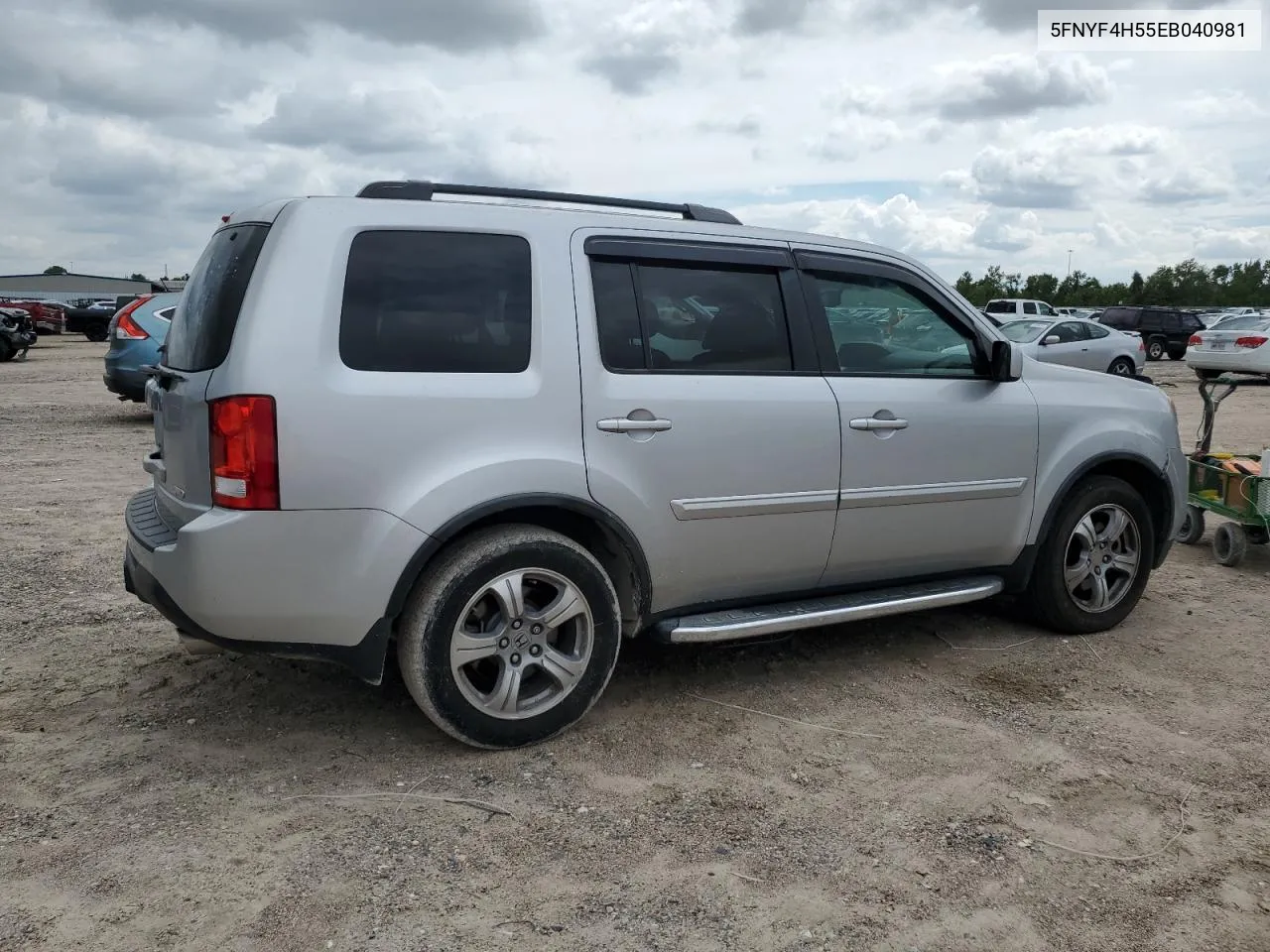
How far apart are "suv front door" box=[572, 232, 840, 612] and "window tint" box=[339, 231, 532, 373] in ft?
0.83

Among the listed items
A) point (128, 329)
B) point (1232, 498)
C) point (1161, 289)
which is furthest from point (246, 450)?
point (1161, 289)

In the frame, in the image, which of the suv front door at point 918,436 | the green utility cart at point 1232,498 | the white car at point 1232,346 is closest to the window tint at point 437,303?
the suv front door at point 918,436

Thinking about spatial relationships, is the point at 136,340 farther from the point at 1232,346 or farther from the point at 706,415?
the point at 1232,346

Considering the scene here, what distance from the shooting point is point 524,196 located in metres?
4.02

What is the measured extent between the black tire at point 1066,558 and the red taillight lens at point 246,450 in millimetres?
3411

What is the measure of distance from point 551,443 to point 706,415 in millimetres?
627

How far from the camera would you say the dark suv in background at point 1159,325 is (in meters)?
31.4

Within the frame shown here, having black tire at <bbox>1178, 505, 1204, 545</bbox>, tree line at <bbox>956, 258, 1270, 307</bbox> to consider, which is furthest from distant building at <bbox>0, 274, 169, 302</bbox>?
black tire at <bbox>1178, 505, 1204, 545</bbox>

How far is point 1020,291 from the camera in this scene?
96.1 meters

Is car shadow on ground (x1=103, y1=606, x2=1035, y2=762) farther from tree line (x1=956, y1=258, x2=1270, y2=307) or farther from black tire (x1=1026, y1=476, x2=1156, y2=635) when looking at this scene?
tree line (x1=956, y1=258, x2=1270, y2=307)

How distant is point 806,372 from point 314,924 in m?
2.63

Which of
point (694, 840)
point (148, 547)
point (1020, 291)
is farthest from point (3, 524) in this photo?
point (1020, 291)

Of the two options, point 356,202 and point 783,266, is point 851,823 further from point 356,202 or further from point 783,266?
point 356,202

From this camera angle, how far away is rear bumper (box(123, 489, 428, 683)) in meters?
3.32
